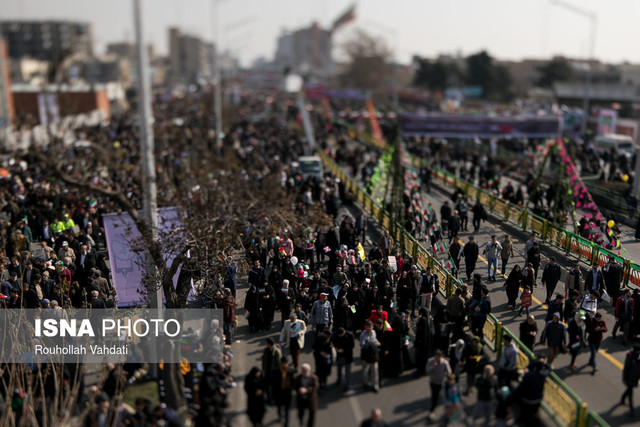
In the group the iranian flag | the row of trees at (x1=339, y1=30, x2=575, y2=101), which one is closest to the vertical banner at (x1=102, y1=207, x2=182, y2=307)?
the row of trees at (x1=339, y1=30, x2=575, y2=101)

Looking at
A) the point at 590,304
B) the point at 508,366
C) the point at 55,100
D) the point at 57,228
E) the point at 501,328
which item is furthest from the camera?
the point at 55,100

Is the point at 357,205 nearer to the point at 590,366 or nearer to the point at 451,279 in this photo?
the point at 451,279

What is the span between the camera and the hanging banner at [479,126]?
4081 cm

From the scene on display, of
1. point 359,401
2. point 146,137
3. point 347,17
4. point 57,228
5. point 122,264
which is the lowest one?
point 359,401

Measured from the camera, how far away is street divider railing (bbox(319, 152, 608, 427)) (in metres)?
9.23

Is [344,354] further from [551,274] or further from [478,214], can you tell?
[478,214]

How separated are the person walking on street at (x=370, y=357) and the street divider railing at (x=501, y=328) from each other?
92.0 inches

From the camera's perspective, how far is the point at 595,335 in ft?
38.3

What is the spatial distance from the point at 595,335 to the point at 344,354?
4.45 metres

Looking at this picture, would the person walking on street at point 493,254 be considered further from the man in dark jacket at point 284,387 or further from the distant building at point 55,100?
the distant building at point 55,100

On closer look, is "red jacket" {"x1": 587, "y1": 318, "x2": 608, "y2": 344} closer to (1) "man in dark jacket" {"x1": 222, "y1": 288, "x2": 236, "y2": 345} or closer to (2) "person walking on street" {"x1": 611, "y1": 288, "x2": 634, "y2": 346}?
(2) "person walking on street" {"x1": 611, "y1": 288, "x2": 634, "y2": 346}

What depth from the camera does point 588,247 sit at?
1769 centimetres

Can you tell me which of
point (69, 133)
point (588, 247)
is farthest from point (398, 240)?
point (69, 133)

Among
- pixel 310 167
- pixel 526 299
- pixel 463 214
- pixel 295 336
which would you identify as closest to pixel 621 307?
pixel 526 299
